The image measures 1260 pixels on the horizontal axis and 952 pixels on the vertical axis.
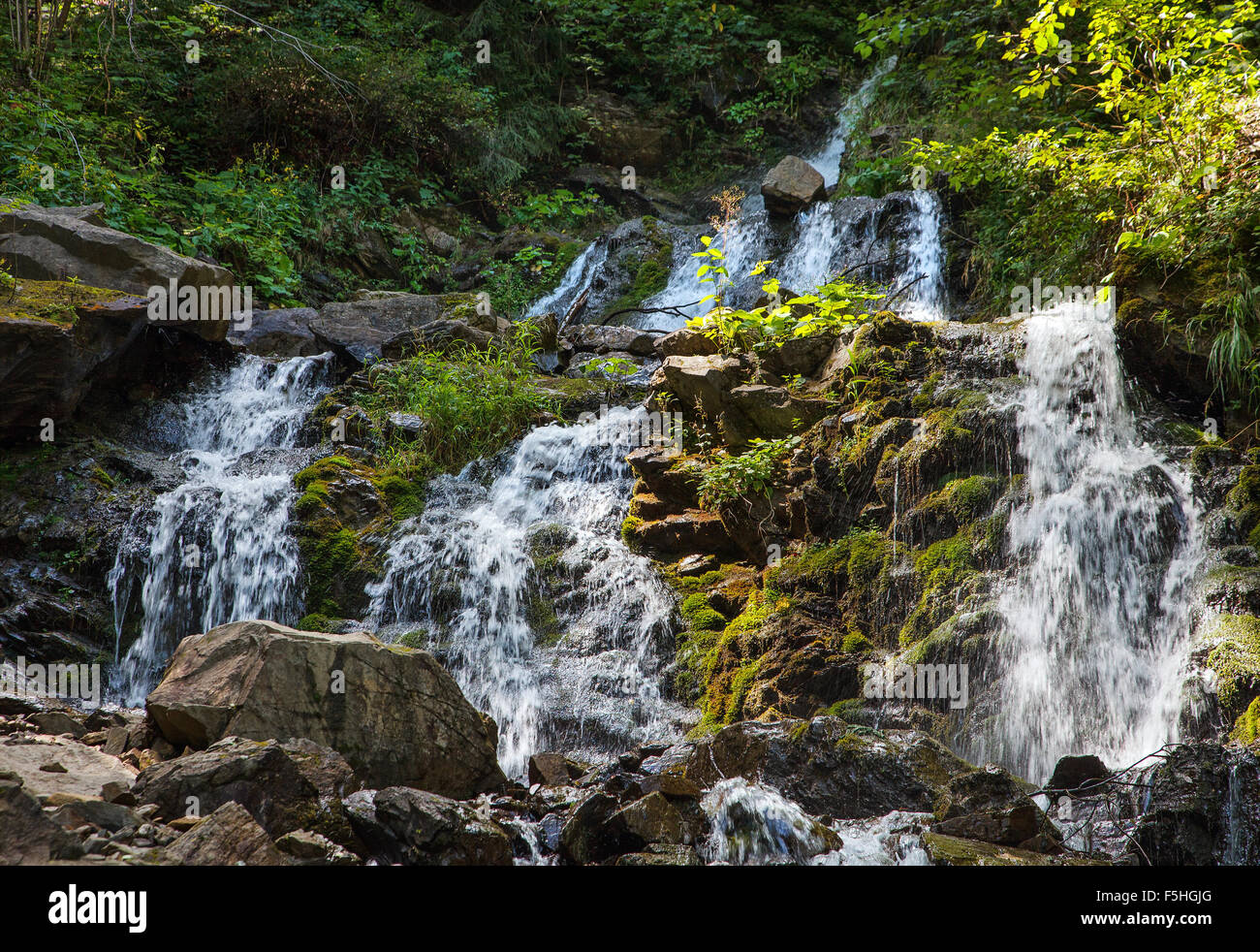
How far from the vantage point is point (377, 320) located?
35.4 feet

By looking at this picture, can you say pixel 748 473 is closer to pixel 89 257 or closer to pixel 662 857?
pixel 662 857

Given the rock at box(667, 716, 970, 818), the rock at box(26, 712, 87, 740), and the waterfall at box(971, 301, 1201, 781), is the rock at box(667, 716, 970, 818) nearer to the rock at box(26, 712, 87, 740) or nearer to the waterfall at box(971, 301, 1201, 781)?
the waterfall at box(971, 301, 1201, 781)

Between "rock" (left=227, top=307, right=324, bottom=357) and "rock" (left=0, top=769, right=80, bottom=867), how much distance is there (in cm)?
795

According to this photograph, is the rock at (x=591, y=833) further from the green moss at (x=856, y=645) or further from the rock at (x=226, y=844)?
the green moss at (x=856, y=645)

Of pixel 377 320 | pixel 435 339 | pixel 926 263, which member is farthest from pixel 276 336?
pixel 926 263

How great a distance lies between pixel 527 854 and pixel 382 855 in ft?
2.25

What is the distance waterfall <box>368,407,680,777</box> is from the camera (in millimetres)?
6031

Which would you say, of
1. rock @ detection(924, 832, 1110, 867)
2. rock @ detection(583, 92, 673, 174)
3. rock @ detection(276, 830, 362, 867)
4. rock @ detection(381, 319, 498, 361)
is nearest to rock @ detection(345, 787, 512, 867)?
rock @ detection(276, 830, 362, 867)

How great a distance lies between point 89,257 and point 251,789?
7.35m

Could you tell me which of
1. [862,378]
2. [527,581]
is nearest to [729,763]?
[527,581]

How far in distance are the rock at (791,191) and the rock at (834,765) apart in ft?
30.7

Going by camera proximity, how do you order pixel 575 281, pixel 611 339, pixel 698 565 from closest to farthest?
pixel 698 565 < pixel 611 339 < pixel 575 281

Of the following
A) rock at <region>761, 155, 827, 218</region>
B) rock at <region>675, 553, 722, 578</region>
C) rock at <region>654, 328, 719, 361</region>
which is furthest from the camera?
rock at <region>761, 155, 827, 218</region>
